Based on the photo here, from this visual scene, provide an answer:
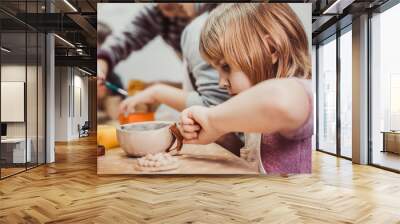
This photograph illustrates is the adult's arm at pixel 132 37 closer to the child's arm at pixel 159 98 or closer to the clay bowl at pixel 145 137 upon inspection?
the child's arm at pixel 159 98

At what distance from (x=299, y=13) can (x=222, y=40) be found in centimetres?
130

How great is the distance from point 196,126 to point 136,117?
96 cm

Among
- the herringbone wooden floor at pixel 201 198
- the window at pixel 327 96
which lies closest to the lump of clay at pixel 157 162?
the herringbone wooden floor at pixel 201 198

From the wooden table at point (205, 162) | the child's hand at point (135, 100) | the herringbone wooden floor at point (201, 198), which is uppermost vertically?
the child's hand at point (135, 100)

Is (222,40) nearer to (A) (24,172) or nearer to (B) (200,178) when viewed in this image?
(B) (200,178)

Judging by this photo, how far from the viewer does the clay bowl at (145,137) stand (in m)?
5.81

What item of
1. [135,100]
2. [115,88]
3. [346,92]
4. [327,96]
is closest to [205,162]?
[135,100]

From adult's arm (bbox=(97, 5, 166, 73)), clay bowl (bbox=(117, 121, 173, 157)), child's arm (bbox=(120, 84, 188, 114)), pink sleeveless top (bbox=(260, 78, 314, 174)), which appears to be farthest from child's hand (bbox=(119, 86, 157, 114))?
pink sleeveless top (bbox=(260, 78, 314, 174))

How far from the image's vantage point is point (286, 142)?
5797mm

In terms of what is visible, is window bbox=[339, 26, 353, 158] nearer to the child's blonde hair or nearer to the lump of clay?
the child's blonde hair

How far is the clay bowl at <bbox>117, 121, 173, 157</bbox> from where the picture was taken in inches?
229

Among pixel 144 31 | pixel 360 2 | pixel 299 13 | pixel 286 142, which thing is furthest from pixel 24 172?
pixel 360 2

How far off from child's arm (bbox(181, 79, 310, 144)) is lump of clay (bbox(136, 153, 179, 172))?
561 millimetres

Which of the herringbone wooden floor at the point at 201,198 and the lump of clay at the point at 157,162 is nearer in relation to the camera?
the herringbone wooden floor at the point at 201,198
